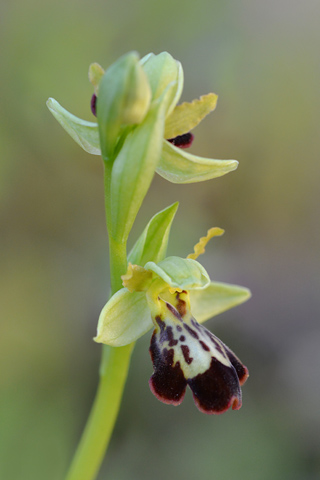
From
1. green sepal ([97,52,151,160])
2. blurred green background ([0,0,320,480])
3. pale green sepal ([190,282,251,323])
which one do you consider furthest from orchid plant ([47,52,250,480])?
blurred green background ([0,0,320,480])

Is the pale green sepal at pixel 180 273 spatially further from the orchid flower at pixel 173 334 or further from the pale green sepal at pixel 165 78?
the pale green sepal at pixel 165 78

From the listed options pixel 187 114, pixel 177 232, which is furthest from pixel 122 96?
pixel 177 232

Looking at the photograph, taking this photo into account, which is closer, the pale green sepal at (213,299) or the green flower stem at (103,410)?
the green flower stem at (103,410)

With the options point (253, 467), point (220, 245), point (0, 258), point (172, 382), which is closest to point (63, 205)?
point (0, 258)

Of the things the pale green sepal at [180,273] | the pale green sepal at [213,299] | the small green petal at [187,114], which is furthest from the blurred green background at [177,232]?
the small green petal at [187,114]

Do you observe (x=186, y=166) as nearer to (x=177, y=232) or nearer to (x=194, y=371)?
(x=194, y=371)

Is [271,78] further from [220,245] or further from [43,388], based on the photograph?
[43,388]

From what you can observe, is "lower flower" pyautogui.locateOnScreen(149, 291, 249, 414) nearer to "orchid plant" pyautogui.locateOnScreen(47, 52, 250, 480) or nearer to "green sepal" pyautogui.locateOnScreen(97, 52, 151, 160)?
→ "orchid plant" pyautogui.locateOnScreen(47, 52, 250, 480)
